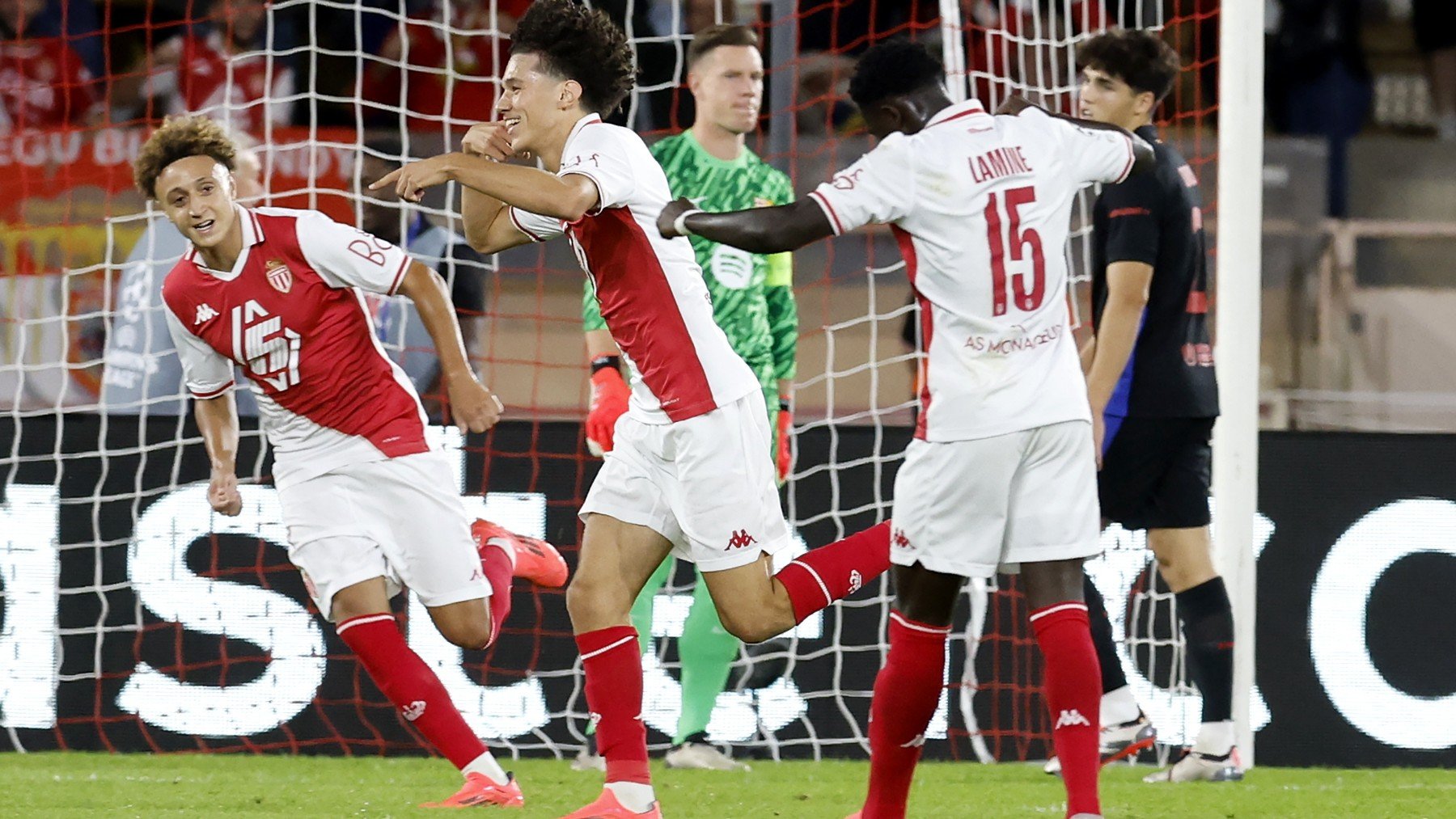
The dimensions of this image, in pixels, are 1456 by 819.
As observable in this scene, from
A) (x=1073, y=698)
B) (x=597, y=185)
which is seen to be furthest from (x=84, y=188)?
(x=1073, y=698)

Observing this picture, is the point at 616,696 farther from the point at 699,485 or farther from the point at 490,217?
the point at 490,217

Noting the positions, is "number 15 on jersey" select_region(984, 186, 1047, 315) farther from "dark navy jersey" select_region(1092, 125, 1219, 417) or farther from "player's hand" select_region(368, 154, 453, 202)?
"dark navy jersey" select_region(1092, 125, 1219, 417)

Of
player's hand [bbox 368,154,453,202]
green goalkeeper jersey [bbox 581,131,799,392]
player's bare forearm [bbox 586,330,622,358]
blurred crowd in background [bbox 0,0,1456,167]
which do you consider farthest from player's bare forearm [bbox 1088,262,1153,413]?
blurred crowd in background [bbox 0,0,1456,167]

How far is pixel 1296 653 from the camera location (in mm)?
5789

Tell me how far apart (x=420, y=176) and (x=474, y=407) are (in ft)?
2.63

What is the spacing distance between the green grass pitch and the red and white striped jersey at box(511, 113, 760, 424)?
42.4 inches

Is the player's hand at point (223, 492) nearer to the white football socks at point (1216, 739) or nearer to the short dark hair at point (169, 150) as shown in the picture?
the short dark hair at point (169, 150)

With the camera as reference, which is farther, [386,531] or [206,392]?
[206,392]

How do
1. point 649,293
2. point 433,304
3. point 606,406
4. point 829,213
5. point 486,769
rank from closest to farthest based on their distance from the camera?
point 829,213 → point 649,293 → point 486,769 → point 433,304 → point 606,406

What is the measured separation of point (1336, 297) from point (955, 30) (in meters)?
3.82

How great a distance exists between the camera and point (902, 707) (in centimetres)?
374

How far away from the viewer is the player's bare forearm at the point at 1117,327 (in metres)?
4.80

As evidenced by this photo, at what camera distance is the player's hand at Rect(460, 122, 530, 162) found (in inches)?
155

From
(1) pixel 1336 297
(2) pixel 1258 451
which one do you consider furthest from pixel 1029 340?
(1) pixel 1336 297
